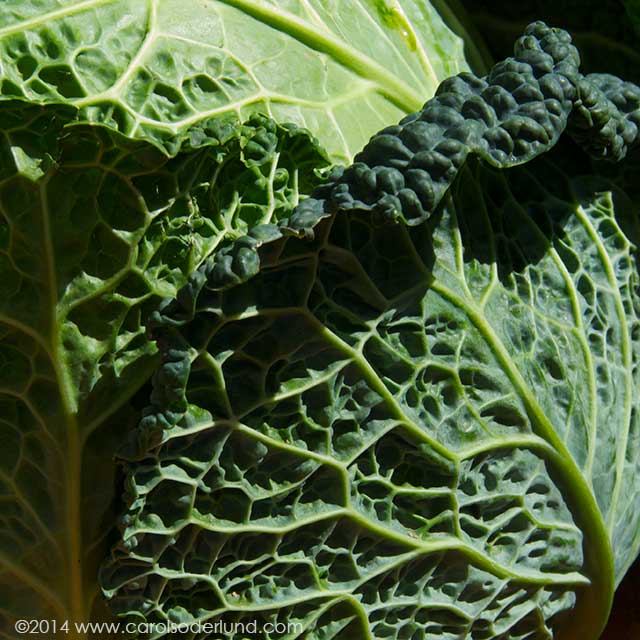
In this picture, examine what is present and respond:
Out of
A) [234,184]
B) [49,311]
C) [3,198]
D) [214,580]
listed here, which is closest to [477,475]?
[214,580]

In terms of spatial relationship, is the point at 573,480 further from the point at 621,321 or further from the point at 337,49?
the point at 337,49

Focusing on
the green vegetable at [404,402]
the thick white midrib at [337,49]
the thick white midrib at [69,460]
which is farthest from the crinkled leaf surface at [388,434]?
the thick white midrib at [337,49]

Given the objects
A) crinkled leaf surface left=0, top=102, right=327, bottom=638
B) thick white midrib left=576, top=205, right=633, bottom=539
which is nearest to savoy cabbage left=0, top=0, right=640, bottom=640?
crinkled leaf surface left=0, top=102, right=327, bottom=638

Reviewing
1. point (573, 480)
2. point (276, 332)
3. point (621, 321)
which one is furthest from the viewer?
point (621, 321)

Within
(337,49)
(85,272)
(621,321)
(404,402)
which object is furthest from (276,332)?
(621,321)

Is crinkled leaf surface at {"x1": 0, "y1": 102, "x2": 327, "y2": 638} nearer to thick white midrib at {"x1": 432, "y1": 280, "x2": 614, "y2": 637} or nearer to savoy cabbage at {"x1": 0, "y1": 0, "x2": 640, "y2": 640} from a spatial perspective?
savoy cabbage at {"x1": 0, "y1": 0, "x2": 640, "y2": 640}

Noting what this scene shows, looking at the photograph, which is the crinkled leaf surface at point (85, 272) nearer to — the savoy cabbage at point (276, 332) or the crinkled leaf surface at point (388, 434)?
the savoy cabbage at point (276, 332)

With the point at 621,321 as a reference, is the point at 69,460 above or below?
above

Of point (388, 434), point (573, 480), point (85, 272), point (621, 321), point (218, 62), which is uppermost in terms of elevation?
point (218, 62)
